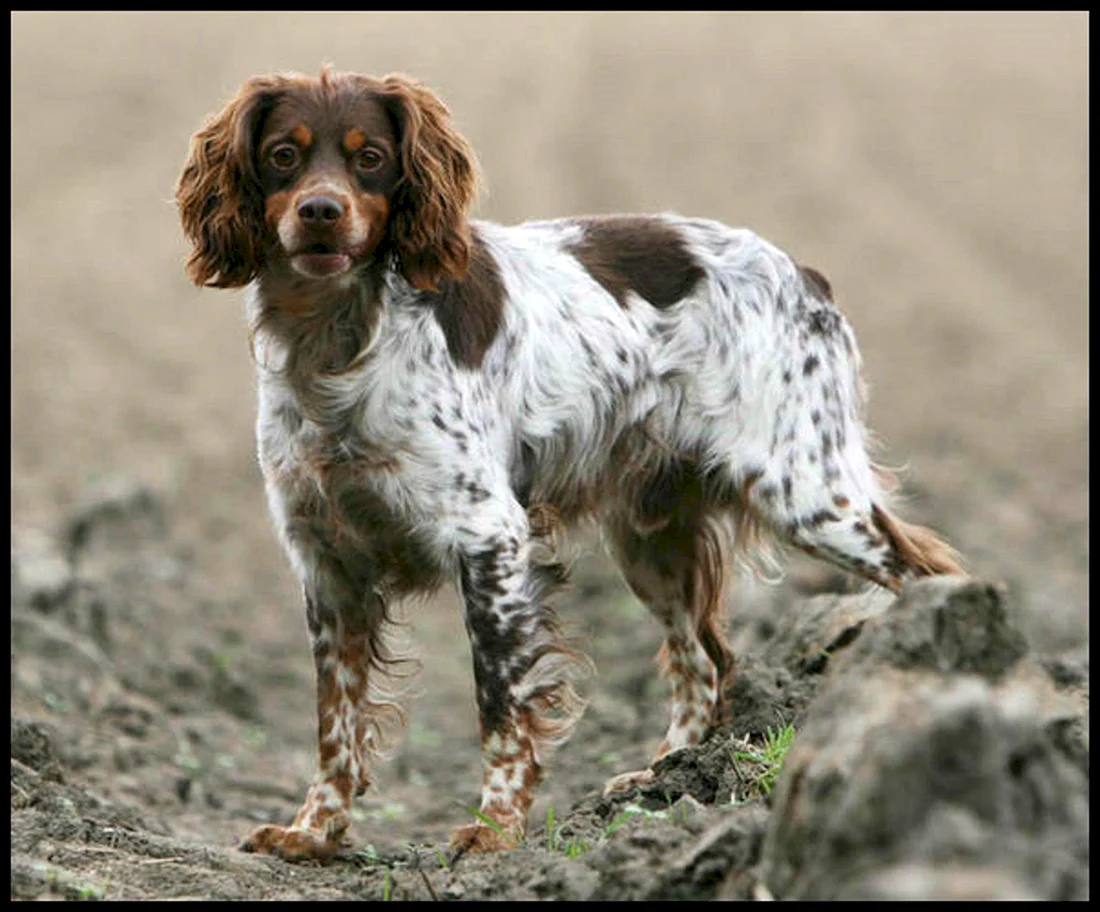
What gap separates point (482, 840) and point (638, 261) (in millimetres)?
2051

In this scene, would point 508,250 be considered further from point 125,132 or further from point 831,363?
A: point 125,132

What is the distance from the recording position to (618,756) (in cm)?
823

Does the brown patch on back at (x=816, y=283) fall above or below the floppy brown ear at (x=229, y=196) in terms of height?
below

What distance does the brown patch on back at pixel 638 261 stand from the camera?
6453 mm

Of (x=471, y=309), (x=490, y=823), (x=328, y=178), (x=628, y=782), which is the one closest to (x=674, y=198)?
(x=628, y=782)

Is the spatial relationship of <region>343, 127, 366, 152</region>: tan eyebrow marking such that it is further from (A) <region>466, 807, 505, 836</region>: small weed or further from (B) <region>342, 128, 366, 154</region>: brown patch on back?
(A) <region>466, 807, 505, 836</region>: small weed

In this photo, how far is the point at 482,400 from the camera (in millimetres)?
5902

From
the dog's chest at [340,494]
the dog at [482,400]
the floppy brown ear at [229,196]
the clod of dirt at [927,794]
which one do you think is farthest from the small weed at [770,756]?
the floppy brown ear at [229,196]

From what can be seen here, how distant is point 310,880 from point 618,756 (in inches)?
118

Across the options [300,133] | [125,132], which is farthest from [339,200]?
[125,132]

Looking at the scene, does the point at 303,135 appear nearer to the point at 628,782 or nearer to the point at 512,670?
the point at 512,670

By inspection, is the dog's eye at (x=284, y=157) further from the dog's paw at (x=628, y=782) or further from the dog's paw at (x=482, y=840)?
the dog's paw at (x=628, y=782)

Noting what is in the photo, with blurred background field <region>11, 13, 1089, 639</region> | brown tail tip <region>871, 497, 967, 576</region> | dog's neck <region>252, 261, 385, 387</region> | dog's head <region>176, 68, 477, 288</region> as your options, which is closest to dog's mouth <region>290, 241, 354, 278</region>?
dog's head <region>176, 68, 477, 288</region>

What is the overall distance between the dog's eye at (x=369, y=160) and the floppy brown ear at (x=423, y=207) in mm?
81
